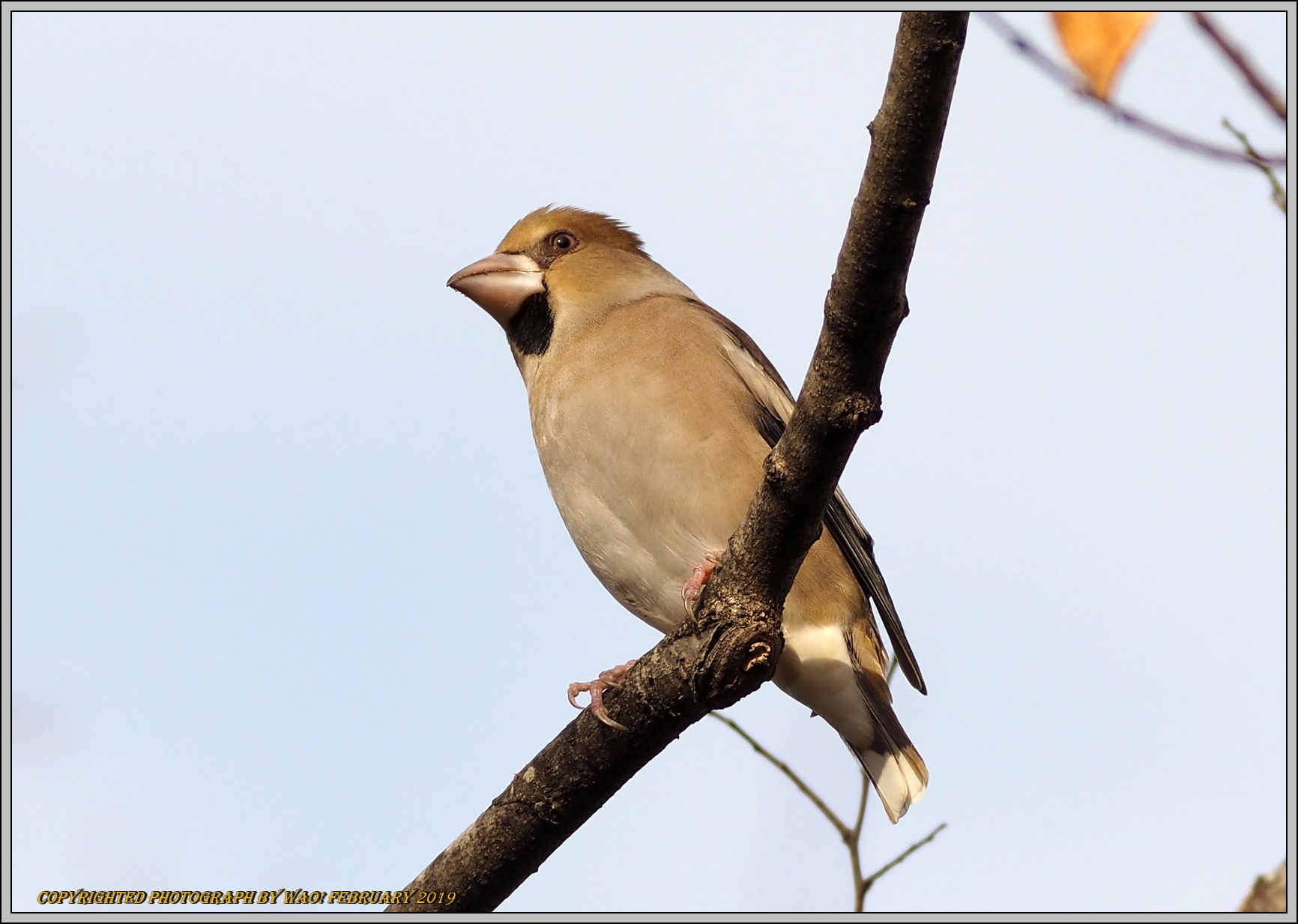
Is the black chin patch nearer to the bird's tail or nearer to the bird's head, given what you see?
the bird's head

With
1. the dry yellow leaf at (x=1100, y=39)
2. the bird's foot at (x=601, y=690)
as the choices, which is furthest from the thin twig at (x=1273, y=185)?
the bird's foot at (x=601, y=690)

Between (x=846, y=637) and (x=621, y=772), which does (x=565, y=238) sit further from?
(x=621, y=772)

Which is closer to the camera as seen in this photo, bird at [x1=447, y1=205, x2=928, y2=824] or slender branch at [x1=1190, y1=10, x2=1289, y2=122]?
slender branch at [x1=1190, y1=10, x2=1289, y2=122]

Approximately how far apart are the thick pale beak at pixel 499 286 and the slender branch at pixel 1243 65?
417 centimetres

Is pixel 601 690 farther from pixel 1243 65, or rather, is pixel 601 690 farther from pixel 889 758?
pixel 1243 65

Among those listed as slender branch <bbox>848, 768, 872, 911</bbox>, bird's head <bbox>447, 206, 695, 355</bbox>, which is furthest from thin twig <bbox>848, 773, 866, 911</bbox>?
bird's head <bbox>447, 206, 695, 355</bbox>

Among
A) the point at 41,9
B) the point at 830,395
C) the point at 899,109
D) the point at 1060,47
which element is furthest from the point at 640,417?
the point at 41,9

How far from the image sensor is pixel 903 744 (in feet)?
16.8

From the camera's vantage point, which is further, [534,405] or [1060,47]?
[534,405]

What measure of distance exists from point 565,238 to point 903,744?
3.00 meters

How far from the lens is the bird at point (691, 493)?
15.7 ft

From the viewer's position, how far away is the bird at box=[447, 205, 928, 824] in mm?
4793

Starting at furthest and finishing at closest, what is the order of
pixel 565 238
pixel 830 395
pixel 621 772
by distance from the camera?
1. pixel 565 238
2. pixel 621 772
3. pixel 830 395

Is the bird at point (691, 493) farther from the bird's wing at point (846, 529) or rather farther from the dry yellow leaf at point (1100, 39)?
the dry yellow leaf at point (1100, 39)
